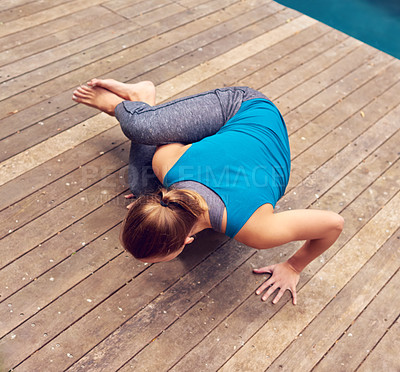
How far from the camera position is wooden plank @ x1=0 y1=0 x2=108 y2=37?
→ 3391 mm

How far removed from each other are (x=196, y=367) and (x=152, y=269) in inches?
18.9

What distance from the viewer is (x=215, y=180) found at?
5.98 feet

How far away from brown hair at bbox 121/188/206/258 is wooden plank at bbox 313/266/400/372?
0.85 metres

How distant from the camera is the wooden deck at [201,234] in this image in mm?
1984

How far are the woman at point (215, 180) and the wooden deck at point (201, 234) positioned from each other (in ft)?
0.75

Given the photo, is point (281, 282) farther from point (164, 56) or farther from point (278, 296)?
point (164, 56)

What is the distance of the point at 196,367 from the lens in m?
1.92

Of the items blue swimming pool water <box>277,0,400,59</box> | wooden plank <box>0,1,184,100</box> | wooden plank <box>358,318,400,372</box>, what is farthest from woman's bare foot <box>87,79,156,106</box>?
blue swimming pool water <box>277,0,400,59</box>

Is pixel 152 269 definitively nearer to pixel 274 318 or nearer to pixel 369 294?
pixel 274 318

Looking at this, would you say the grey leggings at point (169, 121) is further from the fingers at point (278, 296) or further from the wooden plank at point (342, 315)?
the wooden plank at point (342, 315)

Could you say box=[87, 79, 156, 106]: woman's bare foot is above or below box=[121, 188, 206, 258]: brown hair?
below

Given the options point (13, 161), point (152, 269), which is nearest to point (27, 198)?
point (13, 161)

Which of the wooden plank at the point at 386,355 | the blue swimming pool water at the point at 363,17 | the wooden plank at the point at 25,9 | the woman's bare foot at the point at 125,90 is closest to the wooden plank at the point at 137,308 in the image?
the wooden plank at the point at 386,355

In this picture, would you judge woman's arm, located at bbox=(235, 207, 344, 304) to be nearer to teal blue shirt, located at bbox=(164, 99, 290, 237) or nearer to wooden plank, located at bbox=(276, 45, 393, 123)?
teal blue shirt, located at bbox=(164, 99, 290, 237)
